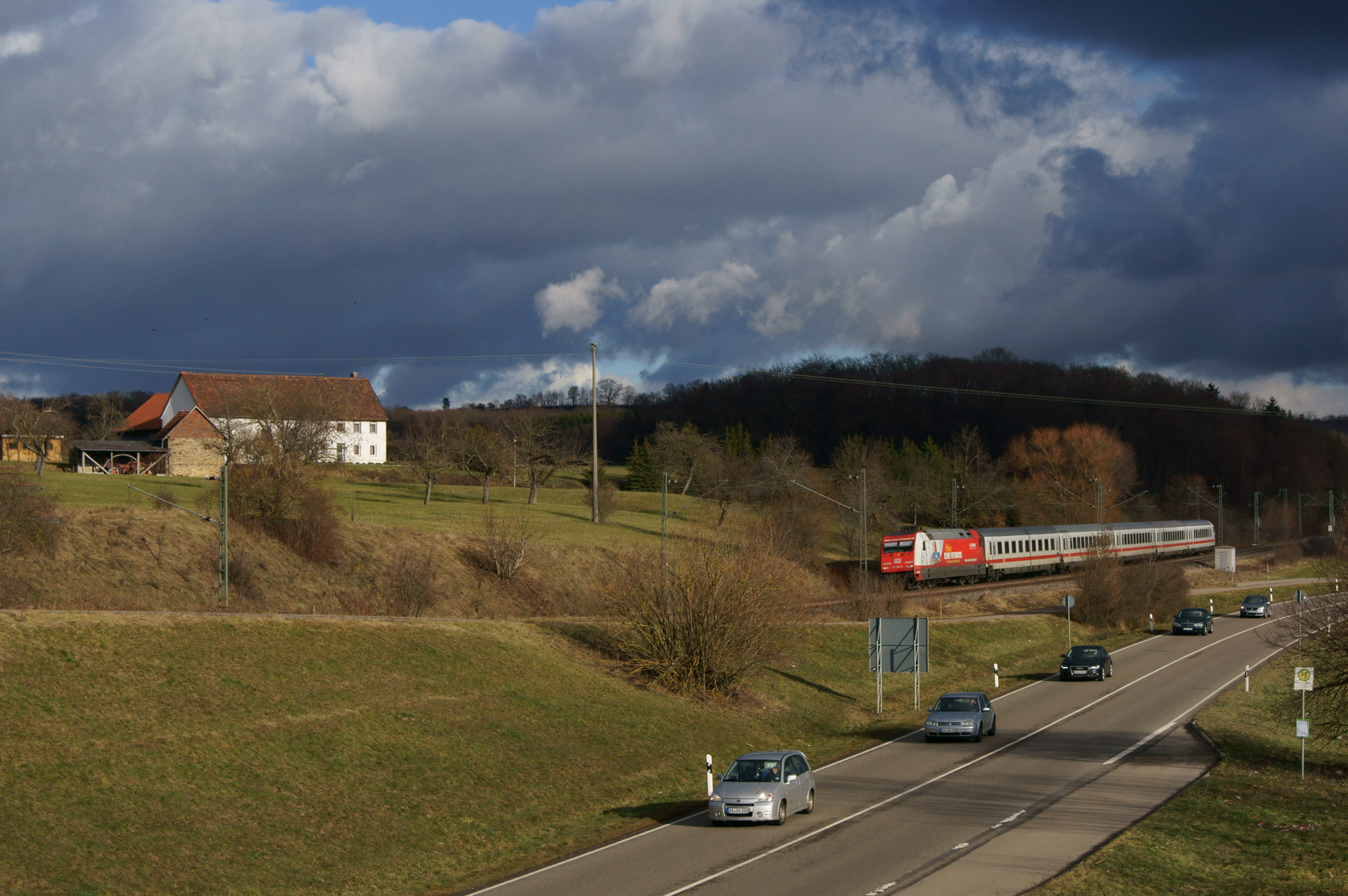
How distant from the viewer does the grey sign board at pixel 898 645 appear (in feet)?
102

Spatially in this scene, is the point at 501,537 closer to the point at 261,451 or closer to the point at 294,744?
the point at 261,451

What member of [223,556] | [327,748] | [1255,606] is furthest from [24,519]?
[1255,606]

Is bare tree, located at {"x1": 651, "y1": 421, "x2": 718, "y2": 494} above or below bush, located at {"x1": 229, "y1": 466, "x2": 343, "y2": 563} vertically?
Result: above

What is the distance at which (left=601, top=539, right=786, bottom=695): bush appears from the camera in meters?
31.4

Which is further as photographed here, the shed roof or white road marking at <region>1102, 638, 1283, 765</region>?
the shed roof

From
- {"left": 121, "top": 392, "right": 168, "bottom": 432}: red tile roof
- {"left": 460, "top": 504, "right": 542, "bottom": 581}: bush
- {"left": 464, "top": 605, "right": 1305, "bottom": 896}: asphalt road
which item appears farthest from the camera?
{"left": 121, "top": 392, "right": 168, "bottom": 432}: red tile roof

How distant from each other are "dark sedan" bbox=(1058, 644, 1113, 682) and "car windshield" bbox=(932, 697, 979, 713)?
43.1ft

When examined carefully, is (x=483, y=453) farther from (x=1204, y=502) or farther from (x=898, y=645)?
(x=1204, y=502)

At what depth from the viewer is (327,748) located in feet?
67.3

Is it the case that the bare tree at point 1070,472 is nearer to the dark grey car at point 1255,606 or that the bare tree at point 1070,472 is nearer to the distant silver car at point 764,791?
the dark grey car at point 1255,606

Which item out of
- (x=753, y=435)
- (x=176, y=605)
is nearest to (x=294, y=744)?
(x=176, y=605)

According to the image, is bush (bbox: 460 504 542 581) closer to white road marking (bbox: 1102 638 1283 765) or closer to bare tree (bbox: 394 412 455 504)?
bare tree (bbox: 394 412 455 504)

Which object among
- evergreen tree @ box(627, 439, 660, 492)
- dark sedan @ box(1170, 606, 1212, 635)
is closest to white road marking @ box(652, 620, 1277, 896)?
dark sedan @ box(1170, 606, 1212, 635)

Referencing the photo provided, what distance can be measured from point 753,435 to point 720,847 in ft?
453
